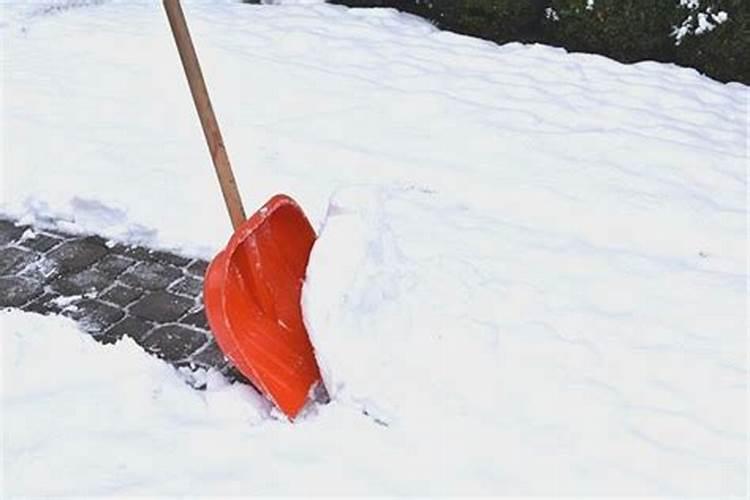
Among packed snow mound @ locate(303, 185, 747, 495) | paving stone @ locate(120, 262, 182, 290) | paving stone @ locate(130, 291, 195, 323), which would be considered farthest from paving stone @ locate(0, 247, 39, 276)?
packed snow mound @ locate(303, 185, 747, 495)

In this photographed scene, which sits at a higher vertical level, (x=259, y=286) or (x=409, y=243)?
(x=259, y=286)

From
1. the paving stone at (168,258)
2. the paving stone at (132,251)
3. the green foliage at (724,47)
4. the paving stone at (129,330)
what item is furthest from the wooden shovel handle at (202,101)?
the green foliage at (724,47)

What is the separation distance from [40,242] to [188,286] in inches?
29.4

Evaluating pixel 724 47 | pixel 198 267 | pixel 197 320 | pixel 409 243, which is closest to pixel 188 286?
pixel 198 267

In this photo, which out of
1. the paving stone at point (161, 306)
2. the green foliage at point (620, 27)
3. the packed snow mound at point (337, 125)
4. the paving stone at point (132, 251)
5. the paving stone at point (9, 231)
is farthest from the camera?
A: the green foliage at point (620, 27)

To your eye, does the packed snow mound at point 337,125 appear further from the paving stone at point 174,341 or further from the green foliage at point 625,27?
the paving stone at point 174,341

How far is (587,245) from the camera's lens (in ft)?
12.5

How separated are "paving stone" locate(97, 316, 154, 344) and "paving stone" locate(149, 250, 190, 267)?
1.30 feet

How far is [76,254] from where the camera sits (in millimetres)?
3824

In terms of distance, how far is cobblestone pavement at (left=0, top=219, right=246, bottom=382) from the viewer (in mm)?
3297

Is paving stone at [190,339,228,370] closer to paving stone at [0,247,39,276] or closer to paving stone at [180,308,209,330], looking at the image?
paving stone at [180,308,209,330]

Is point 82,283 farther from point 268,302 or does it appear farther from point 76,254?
point 268,302

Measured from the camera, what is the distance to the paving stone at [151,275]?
363 centimetres

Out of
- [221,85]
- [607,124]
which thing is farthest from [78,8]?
[607,124]
